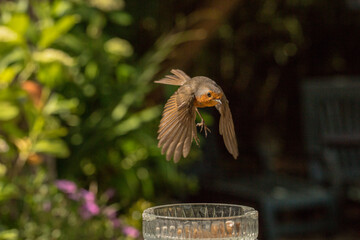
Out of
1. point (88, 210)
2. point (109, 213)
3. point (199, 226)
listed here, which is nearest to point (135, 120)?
point (109, 213)

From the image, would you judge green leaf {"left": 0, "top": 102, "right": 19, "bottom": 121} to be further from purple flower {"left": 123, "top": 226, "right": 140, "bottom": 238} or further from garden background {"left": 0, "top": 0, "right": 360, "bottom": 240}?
purple flower {"left": 123, "top": 226, "right": 140, "bottom": 238}

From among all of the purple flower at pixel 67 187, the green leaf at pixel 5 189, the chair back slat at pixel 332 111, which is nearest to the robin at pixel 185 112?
the green leaf at pixel 5 189

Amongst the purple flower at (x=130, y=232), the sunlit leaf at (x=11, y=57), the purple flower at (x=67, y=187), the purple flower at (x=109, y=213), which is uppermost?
the sunlit leaf at (x=11, y=57)

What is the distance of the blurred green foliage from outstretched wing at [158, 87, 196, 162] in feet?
4.65

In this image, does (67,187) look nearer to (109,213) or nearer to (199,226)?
(109,213)

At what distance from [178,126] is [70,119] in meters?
2.60

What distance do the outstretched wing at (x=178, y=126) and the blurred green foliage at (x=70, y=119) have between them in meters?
1.42

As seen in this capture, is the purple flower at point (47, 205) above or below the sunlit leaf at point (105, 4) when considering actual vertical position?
below

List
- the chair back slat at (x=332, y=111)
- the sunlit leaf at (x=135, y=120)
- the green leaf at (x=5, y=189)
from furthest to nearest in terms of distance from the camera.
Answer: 1. the chair back slat at (x=332, y=111)
2. the sunlit leaf at (x=135, y=120)
3. the green leaf at (x=5, y=189)

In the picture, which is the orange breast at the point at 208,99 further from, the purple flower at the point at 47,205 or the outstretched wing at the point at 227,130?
the purple flower at the point at 47,205

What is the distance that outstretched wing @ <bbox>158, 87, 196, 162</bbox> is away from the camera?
67 centimetres

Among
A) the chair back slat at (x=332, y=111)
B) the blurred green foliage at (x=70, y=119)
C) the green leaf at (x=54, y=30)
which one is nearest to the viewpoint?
the green leaf at (x=54, y=30)

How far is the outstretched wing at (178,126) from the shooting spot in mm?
674

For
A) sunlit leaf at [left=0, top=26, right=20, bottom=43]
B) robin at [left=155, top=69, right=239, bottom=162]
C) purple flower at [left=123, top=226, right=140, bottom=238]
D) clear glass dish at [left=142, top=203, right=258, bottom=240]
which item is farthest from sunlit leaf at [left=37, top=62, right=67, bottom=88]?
robin at [left=155, top=69, right=239, bottom=162]
